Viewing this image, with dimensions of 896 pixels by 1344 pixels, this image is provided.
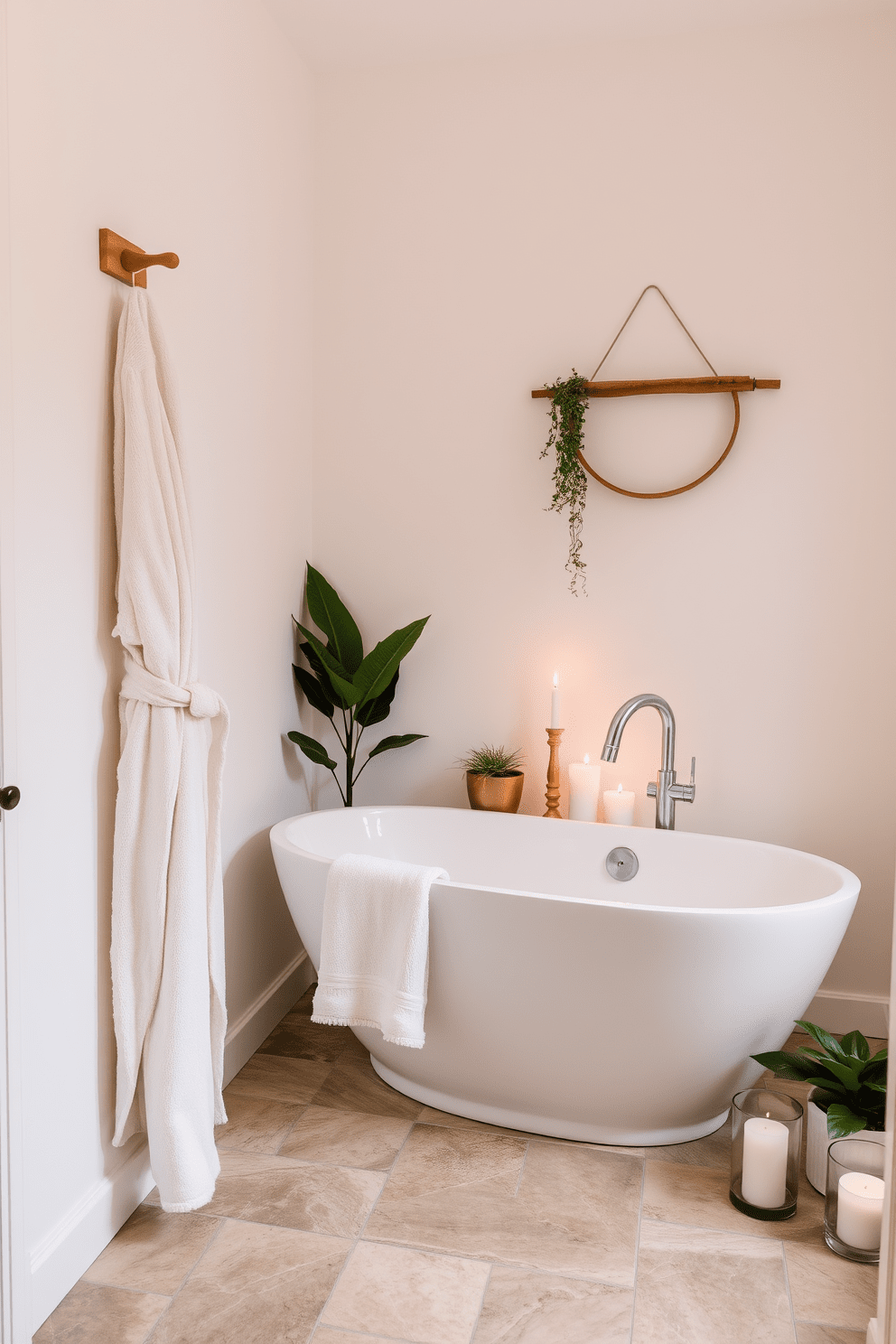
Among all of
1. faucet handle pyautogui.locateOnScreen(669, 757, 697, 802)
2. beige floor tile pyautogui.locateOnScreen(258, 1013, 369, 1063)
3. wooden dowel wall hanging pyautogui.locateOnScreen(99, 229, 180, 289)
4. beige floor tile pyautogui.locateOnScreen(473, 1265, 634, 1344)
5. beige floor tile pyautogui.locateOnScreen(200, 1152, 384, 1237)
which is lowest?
beige floor tile pyautogui.locateOnScreen(473, 1265, 634, 1344)

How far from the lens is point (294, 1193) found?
6.34 feet

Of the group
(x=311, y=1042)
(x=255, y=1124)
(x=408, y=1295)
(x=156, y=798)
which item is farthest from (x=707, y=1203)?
(x=156, y=798)

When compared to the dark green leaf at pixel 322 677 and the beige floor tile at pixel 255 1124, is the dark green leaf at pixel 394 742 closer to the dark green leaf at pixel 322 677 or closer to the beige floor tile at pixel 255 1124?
the dark green leaf at pixel 322 677

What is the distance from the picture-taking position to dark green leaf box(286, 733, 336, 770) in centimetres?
271

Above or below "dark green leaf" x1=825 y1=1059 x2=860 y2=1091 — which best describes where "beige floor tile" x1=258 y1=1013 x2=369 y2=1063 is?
below

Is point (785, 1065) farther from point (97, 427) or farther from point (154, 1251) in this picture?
point (97, 427)

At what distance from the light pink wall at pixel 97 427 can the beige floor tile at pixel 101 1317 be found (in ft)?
0.46

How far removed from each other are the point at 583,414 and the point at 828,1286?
210 cm

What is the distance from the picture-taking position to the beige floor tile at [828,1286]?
1635 millimetres

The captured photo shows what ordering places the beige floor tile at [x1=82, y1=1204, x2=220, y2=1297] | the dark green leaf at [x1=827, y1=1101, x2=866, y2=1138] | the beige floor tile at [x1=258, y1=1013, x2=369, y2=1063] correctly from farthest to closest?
1. the beige floor tile at [x1=258, y1=1013, x2=369, y2=1063]
2. the dark green leaf at [x1=827, y1=1101, x2=866, y2=1138]
3. the beige floor tile at [x1=82, y1=1204, x2=220, y2=1297]

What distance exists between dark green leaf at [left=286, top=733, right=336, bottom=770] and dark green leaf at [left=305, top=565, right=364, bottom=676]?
0.77 feet

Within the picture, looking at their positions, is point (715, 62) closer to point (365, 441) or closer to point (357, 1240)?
point (365, 441)

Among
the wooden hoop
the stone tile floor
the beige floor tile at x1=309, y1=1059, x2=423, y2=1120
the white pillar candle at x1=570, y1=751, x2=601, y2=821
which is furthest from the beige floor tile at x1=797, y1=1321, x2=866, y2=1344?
the wooden hoop

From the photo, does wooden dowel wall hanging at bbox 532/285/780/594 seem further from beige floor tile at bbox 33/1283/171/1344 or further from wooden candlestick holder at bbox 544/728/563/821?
beige floor tile at bbox 33/1283/171/1344
